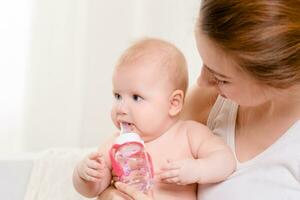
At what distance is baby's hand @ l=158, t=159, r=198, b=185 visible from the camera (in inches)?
47.6

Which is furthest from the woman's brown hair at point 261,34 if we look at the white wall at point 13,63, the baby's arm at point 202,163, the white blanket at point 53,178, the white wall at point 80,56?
the white wall at point 13,63

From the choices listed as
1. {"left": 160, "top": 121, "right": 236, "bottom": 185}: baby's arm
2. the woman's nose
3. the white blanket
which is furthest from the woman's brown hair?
the white blanket

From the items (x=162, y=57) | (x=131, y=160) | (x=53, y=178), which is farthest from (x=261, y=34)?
(x=53, y=178)

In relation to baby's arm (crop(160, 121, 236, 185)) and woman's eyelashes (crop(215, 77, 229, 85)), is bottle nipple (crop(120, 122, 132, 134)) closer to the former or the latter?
baby's arm (crop(160, 121, 236, 185))

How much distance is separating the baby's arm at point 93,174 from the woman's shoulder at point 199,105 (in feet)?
0.84

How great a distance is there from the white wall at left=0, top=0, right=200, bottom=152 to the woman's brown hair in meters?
1.18

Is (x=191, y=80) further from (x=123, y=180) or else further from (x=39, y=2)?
(x=123, y=180)

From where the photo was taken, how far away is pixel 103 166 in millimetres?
1239

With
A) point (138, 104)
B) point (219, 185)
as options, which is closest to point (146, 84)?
point (138, 104)

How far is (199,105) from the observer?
58.4 inches

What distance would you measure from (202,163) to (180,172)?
0.20 feet

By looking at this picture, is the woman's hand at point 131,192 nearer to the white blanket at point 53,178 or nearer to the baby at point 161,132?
the baby at point 161,132

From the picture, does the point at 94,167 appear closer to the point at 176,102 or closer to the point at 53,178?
the point at 176,102

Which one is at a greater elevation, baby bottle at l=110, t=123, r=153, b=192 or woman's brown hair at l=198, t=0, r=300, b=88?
woman's brown hair at l=198, t=0, r=300, b=88
